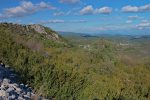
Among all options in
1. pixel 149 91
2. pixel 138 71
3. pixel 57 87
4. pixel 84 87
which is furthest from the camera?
pixel 138 71

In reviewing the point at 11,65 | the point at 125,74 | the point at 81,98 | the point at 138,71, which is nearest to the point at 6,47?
the point at 11,65

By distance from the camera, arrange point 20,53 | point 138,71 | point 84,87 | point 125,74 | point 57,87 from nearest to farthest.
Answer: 1. point 57,87
2. point 84,87
3. point 20,53
4. point 125,74
5. point 138,71

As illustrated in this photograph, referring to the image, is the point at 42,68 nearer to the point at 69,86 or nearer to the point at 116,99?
the point at 69,86

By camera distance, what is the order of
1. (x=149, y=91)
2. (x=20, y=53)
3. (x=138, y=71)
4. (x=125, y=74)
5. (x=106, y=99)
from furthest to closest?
(x=138, y=71), (x=125, y=74), (x=149, y=91), (x=20, y=53), (x=106, y=99)

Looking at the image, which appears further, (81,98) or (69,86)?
(69,86)

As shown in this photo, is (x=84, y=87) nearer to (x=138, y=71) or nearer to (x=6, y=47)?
(x=6, y=47)

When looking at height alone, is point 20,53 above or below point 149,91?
above

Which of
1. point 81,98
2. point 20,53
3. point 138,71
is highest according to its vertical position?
point 20,53

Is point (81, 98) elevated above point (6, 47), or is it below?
below

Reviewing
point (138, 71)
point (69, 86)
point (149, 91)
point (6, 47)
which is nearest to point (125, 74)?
point (138, 71)
